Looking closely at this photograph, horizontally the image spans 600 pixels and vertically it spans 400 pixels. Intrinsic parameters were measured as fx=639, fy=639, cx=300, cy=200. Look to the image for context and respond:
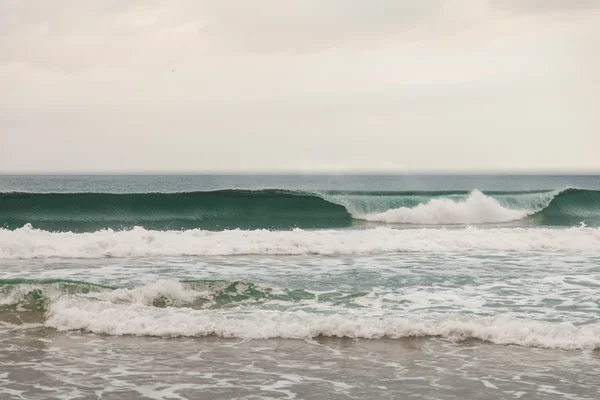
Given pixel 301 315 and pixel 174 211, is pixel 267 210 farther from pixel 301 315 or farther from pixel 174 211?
pixel 301 315

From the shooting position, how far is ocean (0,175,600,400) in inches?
238

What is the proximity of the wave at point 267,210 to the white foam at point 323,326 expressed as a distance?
14.9 metres

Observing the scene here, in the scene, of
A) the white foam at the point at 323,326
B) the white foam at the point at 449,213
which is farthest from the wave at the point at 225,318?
the white foam at the point at 449,213

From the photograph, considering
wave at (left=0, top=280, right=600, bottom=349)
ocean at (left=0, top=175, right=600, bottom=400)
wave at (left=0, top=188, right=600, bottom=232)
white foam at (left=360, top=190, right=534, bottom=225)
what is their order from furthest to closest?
white foam at (left=360, top=190, right=534, bottom=225) → wave at (left=0, top=188, right=600, bottom=232) → wave at (left=0, top=280, right=600, bottom=349) → ocean at (left=0, top=175, right=600, bottom=400)

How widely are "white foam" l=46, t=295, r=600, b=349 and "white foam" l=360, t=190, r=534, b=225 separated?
18.9m

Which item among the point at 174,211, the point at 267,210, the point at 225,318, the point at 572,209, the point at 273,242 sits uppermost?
the point at 572,209

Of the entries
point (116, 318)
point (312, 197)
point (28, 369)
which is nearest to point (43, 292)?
point (116, 318)

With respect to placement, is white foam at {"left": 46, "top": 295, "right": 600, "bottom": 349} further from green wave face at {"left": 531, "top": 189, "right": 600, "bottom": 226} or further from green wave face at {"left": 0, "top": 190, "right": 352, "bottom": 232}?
green wave face at {"left": 531, "top": 189, "right": 600, "bottom": 226}

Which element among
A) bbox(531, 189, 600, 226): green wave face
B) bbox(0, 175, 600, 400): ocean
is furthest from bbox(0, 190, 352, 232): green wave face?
bbox(531, 189, 600, 226): green wave face

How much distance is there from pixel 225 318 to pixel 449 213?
20.6 meters

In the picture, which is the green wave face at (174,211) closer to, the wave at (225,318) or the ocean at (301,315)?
the ocean at (301,315)

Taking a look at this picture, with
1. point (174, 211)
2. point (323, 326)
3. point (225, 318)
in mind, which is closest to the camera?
point (323, 326)

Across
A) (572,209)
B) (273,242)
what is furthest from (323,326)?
(572,209)

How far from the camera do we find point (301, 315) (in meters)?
8.57
